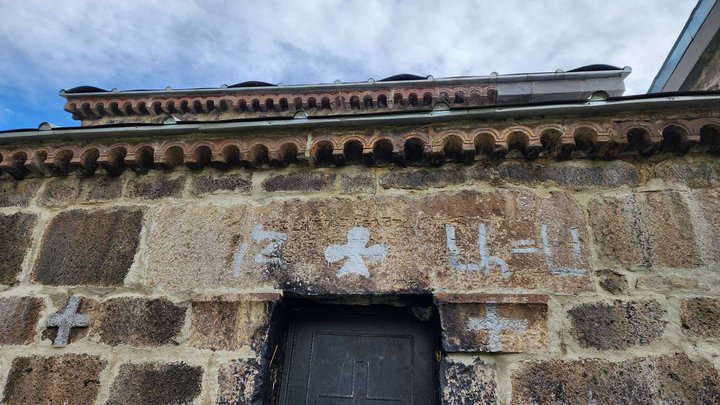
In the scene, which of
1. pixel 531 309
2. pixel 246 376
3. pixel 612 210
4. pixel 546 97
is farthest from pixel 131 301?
pixel 546 97

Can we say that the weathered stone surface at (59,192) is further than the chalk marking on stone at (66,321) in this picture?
Yes

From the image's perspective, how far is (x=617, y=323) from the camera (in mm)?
2051

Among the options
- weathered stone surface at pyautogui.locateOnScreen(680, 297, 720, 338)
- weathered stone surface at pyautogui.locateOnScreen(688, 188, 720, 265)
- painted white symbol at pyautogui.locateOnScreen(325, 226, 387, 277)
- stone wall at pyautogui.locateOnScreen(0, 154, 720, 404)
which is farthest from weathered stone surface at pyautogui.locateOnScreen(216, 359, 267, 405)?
weathered stone surface at pyautogui.locateOnScreen(688, 188, 720, 265)

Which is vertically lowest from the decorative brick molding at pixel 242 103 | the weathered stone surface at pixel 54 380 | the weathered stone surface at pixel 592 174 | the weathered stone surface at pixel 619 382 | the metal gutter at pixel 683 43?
the weathered stone surface at pixel 54 380

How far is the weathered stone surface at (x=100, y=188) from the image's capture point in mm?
2670

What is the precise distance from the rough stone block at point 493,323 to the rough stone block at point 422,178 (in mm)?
646

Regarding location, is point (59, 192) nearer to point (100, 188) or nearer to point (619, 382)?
point (100, 188)

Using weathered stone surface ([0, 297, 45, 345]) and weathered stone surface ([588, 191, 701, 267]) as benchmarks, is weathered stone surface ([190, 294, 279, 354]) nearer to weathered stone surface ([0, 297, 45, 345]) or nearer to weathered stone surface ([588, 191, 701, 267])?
weathered stone surface ([0, 297, 45, 345])

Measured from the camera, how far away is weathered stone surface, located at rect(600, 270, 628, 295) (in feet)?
6.96

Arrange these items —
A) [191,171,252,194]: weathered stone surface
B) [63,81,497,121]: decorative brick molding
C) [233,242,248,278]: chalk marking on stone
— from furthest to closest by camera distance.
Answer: [63,81,497,121]: decorative brick molding < [191,171,252,194]: weathered stone surface < [233,242,248,278]: chalk marking on stone

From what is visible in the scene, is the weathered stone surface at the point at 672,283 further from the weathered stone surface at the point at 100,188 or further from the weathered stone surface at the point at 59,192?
the weathered stone surface at the point at 59,192

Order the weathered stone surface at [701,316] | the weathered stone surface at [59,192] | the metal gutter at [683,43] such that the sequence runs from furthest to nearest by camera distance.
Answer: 1. the metal gutter at [683,43]
2. the weathered stone surface at [59,192]
3. the weathered stone surface at [701,316]

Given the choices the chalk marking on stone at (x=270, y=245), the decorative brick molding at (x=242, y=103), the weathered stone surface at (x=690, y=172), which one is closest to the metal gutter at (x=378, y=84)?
the decorative brick molding at (x=242, y=103)

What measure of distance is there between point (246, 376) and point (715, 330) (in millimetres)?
2227
